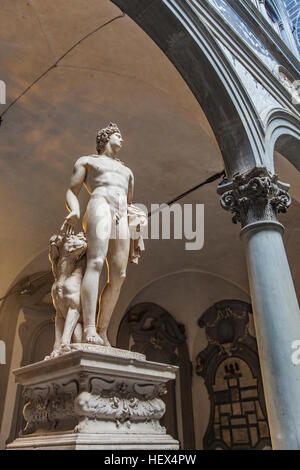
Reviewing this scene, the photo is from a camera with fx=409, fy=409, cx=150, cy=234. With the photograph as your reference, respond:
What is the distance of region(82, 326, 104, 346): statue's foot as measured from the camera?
2.45m

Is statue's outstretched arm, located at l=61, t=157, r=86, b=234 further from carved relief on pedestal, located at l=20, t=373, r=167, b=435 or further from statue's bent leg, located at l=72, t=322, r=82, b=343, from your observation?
carved relief on pedestal, located at l=20, t=373, r=167, b=435

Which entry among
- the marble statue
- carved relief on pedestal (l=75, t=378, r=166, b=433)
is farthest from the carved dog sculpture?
carved relief on pedestal (l=75, t=378, r=166, b=433)

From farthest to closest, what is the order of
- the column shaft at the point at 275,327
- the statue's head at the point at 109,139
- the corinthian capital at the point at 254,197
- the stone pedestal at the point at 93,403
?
the corinthian capital at the point at 254,197, the statue's head at the point at 109,139, the column shaft at the point at 275,327, the stone pedestal at the point at 93,403

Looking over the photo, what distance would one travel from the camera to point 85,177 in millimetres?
3109

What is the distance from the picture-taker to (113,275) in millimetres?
2855

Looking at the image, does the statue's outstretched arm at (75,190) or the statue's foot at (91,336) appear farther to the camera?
the statue's outstretched arm at (75,190)

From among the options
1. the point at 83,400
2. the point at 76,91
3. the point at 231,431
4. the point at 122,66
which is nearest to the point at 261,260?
the point at 83,400

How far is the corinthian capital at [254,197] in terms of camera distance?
373 cm

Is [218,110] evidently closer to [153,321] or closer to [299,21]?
[299,21]

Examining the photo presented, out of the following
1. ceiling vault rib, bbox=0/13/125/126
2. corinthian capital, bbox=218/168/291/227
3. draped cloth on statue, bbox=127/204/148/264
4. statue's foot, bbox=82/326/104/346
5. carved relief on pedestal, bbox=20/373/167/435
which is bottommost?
carved relief on pedestal, bbox=20/373/167/435

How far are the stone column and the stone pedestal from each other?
101cm

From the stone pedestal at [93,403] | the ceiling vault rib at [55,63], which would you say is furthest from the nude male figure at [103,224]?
the ceiling vault rib at [55,63]

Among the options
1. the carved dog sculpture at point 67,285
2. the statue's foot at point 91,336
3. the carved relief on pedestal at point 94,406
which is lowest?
the carved relief on pedestal at point 94,406

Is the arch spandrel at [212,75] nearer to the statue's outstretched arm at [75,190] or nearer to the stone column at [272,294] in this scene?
the stone column at [272,294]
